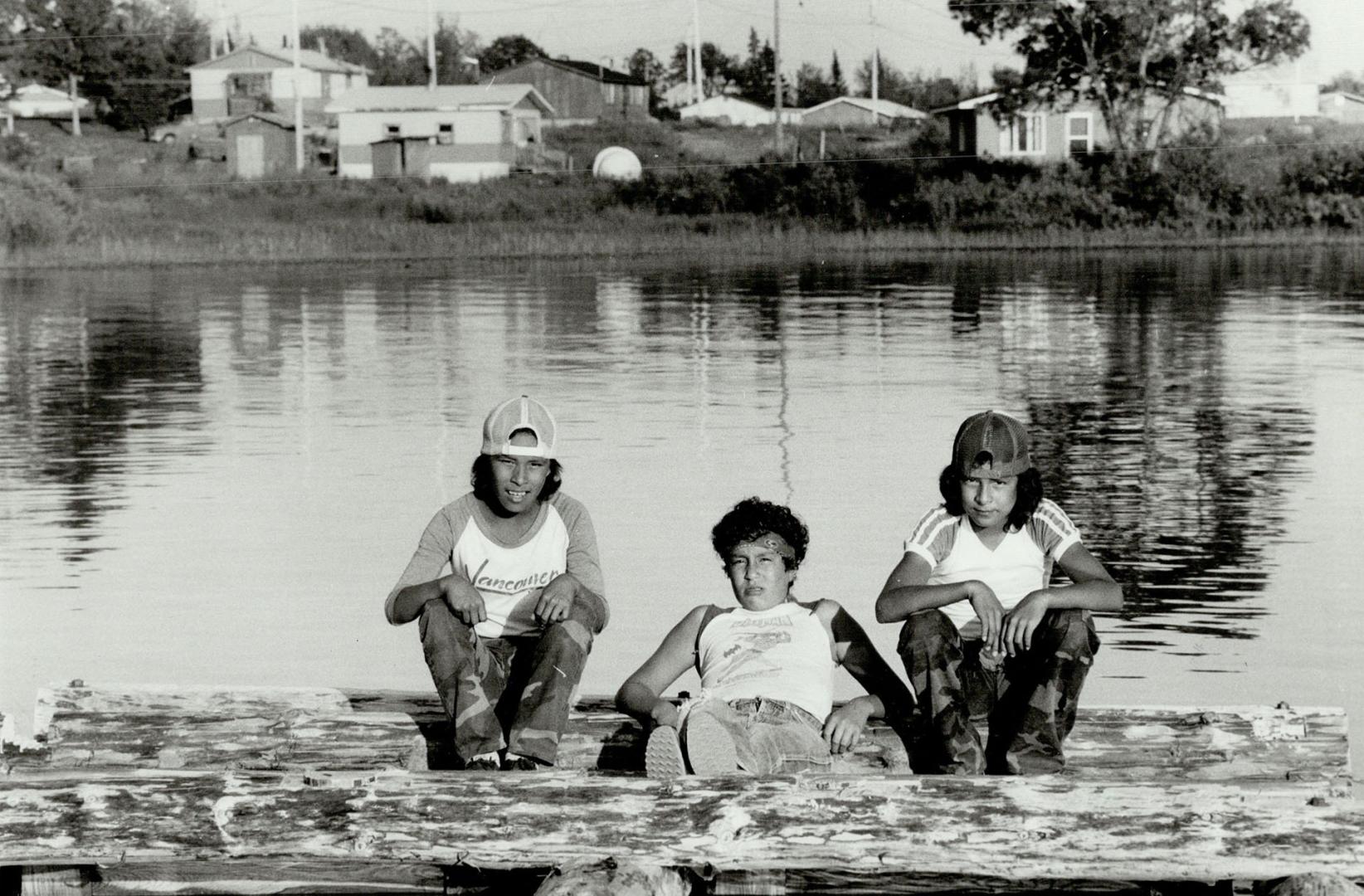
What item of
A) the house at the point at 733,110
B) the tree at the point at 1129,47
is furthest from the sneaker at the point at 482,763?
the house at the point at 733,110

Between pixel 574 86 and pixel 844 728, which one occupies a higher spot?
pixel 574 86

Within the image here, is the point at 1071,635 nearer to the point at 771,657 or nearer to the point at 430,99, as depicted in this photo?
the point at 771,657

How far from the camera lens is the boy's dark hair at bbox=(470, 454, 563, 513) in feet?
20.8

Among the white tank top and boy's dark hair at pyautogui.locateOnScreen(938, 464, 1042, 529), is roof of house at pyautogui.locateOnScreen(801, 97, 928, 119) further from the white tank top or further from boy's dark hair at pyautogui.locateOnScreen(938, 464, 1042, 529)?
the white tank top

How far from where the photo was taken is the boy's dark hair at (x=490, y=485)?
20.8 ft

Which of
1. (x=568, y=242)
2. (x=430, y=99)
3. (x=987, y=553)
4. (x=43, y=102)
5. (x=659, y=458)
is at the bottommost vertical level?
(x=659, y=458)

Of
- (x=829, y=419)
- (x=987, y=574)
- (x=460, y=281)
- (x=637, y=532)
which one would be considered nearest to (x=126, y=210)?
(x=460, y=281)

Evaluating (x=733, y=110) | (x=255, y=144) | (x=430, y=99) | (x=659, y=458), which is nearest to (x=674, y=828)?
(x=659, y=458)

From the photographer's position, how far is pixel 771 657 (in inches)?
236

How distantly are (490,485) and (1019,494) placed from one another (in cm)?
155

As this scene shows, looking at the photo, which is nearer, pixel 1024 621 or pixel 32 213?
pixel 1024 621

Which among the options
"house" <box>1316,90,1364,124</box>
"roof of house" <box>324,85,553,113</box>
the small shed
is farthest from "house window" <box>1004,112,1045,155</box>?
the small shed

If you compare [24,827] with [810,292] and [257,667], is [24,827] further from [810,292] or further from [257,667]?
[810,292]

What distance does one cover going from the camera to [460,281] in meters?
39.3
